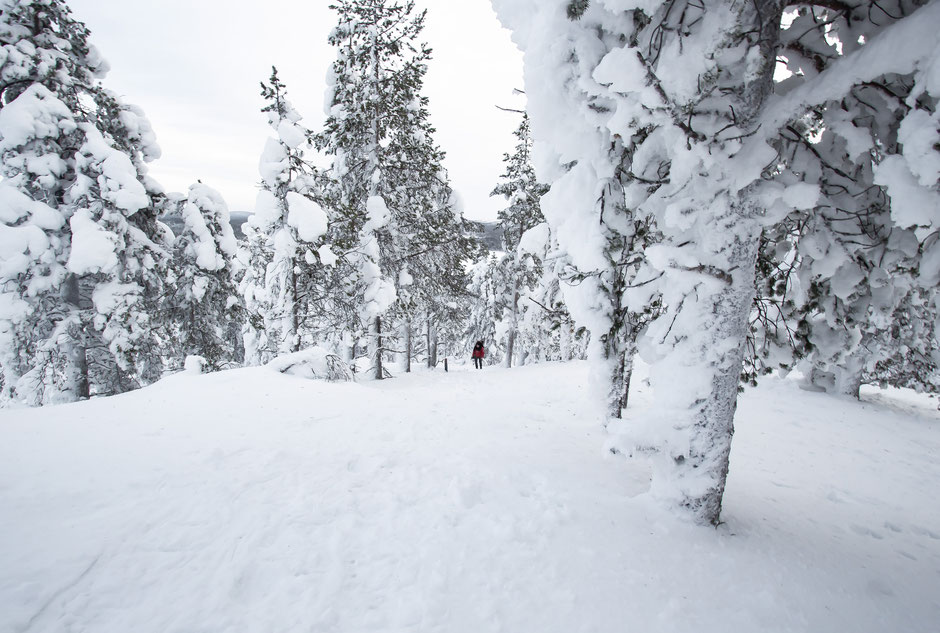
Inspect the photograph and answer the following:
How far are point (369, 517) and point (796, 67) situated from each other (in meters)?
6.37

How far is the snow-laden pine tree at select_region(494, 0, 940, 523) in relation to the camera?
3.19 m

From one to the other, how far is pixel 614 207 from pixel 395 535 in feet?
13.9

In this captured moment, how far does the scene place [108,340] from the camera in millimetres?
10414

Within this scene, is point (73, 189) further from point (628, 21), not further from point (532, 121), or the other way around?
point (628, 21)

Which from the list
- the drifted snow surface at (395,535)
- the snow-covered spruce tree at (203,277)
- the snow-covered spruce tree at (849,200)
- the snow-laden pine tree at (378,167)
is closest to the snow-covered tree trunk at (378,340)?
the snow-laden pine tree at (378,167)

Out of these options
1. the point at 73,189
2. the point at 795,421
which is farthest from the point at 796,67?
the point at 73,189

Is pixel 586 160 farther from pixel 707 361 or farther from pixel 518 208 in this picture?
pixel 518 208

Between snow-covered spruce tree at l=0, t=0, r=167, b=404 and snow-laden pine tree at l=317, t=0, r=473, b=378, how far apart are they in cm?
559

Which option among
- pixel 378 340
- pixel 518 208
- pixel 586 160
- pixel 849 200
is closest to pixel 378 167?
pixel 378 340

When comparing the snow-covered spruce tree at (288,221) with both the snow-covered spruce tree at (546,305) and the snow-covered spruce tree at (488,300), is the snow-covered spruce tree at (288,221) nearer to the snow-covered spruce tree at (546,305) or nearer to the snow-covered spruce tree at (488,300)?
the snow-covered spruce tree at (546,305)

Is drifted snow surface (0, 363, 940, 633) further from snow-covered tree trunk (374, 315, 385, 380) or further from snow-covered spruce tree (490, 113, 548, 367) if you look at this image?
snow-covered spruce tree (490, 113, 548, 367)

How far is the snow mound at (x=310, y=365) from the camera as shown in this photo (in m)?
9.31

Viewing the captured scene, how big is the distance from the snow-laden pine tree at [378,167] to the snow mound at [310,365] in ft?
10.2

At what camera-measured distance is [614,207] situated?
180 inches
